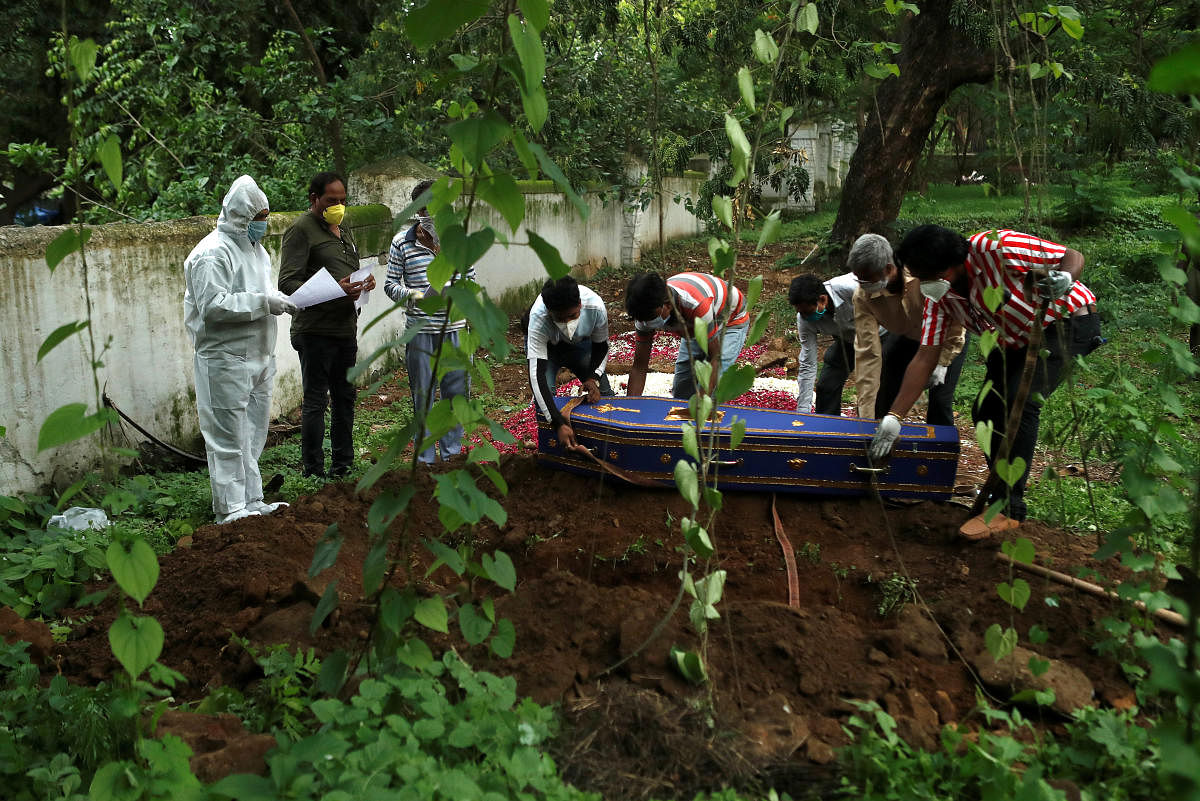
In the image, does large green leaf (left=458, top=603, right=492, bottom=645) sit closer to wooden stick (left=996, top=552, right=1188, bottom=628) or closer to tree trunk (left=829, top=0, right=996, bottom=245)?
wooden stick (left=996, top=552, right=1188, bottom=628)

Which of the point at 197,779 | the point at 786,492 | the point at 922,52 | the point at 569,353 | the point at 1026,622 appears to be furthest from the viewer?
the point at 922,52


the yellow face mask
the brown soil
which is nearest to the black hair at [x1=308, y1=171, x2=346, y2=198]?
the yellow face mask

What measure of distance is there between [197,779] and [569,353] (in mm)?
3349

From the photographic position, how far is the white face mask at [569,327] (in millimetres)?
5051

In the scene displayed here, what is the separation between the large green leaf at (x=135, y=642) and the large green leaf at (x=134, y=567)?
0.24 ft

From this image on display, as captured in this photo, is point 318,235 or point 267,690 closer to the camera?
point 267,690

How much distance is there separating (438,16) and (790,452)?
290 centimetres

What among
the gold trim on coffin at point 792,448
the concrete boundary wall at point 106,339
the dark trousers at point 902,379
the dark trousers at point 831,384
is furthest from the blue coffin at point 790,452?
the concrete boundary wall at point 106,339

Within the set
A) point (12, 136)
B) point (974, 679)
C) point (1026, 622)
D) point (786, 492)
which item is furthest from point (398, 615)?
point (12, 136)

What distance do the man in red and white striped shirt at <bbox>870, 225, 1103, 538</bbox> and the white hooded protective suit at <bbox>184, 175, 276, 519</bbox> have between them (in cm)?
309

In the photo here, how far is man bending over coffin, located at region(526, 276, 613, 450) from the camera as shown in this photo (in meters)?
4.81

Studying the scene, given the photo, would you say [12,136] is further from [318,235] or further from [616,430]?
[616,430]

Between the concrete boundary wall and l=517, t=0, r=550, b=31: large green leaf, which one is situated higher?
l=517, t=0, r=550, b=31: large green leaf

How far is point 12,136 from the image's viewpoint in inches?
476
